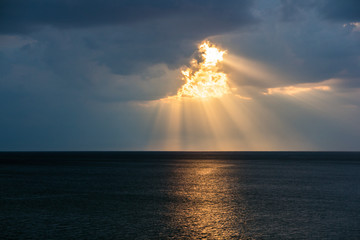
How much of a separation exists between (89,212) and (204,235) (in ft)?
52.8

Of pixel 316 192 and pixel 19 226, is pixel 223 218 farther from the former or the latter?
pixel 316 192

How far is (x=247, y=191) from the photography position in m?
65.1

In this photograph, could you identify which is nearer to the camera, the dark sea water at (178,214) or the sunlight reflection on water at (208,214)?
A: the dark sea water at (178,214)

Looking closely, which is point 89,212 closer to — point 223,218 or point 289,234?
point 223,218

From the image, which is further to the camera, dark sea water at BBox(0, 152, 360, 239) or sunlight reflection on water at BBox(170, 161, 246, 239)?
sunlight reflection on water at BBox(170, 161, 246, 239)

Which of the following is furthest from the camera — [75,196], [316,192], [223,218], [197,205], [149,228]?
[316,192]

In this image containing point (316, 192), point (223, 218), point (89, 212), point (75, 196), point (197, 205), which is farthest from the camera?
point (316, 192)

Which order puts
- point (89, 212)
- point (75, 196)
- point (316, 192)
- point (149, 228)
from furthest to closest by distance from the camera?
point (316, 192), point (75, 196), point (89, 212), point (149, 228)

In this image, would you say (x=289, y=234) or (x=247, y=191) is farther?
(x=247, y=191)

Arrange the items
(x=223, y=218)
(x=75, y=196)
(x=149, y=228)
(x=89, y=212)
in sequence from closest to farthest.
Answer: (x=149, y=228)
(x=223, y=218)
(x=89, y=212)
(x=75, y=196)

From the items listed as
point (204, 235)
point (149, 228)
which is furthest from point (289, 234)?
point (149, 228)

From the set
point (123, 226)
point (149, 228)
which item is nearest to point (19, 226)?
point (123, 226)

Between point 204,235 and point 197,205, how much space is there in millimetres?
16030

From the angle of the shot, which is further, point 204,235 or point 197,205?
point 197,205
